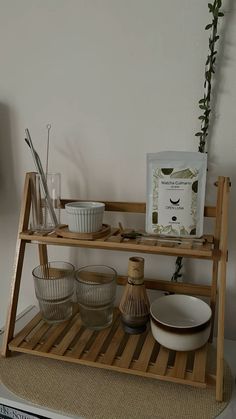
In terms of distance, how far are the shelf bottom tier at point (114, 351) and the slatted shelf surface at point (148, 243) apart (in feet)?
0.80

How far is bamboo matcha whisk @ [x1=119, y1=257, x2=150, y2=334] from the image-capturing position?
777mm

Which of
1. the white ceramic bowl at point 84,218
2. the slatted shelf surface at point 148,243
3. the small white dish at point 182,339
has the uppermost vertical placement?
the white ceramic bowl at point 84,218

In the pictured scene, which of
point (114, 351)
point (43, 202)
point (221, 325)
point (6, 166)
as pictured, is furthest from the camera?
point (6, 166)

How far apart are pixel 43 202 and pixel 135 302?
0.36m

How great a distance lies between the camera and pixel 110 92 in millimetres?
867

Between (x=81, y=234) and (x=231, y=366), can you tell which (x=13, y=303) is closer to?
(x=81, y=234)

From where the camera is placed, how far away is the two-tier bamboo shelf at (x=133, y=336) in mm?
654

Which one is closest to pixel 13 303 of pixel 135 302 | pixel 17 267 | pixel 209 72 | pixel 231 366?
pixel 17 267

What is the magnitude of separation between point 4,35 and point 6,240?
0.65m

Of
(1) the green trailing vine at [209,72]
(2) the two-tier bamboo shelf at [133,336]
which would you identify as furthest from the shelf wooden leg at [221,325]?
(1) the green trailing vine at [209,72]

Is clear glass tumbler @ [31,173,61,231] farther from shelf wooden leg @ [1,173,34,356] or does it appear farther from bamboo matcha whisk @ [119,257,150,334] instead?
bamboo matcha whisk @ [119,257,150,334]

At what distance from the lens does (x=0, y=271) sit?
110 cm

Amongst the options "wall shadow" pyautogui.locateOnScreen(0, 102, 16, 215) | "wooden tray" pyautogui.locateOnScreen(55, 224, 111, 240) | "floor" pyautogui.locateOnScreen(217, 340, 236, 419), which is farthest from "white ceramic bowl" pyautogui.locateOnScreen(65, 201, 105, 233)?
"floor" pyautogui.locateOnScreen(217, 340, 236, 419)

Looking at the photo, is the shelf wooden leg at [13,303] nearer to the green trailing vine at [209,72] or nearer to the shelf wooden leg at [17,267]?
the shelf wooden leg at [17,267]
